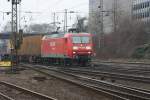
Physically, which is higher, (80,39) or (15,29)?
(15,29)

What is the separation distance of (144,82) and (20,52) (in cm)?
3642

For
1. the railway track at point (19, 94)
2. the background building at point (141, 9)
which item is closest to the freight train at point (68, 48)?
the railway track at point (19, 94)

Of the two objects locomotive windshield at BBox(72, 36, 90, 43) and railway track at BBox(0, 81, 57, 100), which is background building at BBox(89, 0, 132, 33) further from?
railway track at BBox(0, 81, 57, 100)

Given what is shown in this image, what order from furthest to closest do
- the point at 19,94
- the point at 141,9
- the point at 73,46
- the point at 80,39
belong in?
the point at 141,9
the point at 80,39
the point at 73,46
the point at 19,94

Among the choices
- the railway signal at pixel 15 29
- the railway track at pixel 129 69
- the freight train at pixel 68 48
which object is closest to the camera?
the railway track at pixel 129 69

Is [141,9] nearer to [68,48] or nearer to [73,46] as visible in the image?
[73,46]

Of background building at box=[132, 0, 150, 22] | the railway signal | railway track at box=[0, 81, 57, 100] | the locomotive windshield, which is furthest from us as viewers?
background building at box=[132, 0, 150, 22]

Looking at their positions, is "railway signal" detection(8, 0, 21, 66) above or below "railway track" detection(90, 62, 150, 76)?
above

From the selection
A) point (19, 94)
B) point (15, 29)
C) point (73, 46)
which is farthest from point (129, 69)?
point (19, 94)

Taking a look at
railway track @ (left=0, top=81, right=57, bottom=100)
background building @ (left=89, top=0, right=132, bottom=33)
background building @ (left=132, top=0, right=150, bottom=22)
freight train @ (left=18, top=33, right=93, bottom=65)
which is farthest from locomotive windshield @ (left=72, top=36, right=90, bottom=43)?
background building @ (left=132, top=0, right=150, bottom=22)

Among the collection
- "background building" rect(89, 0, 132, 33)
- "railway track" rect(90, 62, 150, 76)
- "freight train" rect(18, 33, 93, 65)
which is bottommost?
"railway track" rect(90, 62, 150, 76)

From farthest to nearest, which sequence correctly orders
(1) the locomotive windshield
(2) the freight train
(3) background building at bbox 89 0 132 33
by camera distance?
(3) background building at bbox 89 0 132 33, (1) the locomotive windshield, (2) the freight train

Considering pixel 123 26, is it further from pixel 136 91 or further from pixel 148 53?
pixel 136 91

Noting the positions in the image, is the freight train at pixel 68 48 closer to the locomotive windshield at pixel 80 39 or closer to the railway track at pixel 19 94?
the locomotive windshield at pixel 80 39
